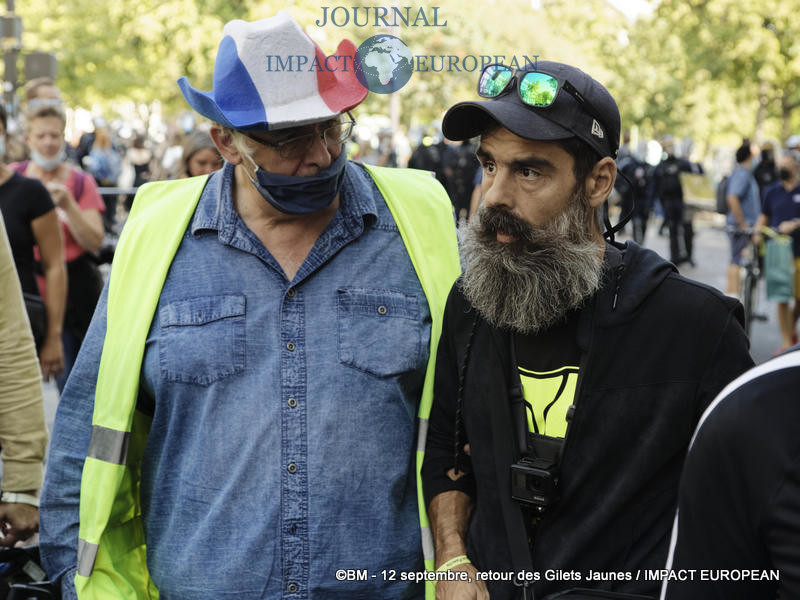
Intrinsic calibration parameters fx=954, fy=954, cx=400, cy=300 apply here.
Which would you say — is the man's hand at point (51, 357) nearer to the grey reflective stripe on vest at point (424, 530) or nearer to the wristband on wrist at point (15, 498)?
the wristband on wrist at point (15, 498)

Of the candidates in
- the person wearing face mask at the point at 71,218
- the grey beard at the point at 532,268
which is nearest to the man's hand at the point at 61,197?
the person wearing face mask at the point at 71,218

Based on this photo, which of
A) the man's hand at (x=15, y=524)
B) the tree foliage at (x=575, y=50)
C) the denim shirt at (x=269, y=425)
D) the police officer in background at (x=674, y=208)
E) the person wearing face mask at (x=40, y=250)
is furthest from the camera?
the tree foliage at (x=575, y=50)

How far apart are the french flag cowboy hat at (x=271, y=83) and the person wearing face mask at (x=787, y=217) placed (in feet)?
26.8

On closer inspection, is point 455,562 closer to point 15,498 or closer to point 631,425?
point 631,425

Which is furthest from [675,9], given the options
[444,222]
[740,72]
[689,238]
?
[444,222]

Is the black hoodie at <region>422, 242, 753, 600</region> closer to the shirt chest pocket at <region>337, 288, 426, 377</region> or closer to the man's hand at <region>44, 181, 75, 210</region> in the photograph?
the shirt chest pocket at <region>337, 288, 426, 377</region>

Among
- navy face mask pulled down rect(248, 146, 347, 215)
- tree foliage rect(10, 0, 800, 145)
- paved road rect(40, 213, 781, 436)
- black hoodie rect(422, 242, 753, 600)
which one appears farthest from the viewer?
tree foliage rect(10, 0, 800, 145)

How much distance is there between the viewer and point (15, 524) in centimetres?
274

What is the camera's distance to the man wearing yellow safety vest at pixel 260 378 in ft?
7.61

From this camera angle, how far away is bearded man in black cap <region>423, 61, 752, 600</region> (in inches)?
77.5

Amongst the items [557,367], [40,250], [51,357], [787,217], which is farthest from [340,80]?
[787,217]

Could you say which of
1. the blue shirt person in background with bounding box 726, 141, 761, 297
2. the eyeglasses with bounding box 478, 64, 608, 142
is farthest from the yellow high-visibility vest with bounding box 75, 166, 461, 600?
the blue shirt person in background with bounding box 726, 141, 761, 297

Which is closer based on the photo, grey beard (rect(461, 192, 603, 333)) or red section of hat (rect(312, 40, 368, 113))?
grey beard (rect(461, 192, 603, 333))

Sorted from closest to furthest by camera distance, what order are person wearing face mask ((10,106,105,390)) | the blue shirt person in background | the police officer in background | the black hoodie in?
the black hoodie < person wearing face mask ((10,106,105,390)) < the blue shirt person in background < the police officer in background
